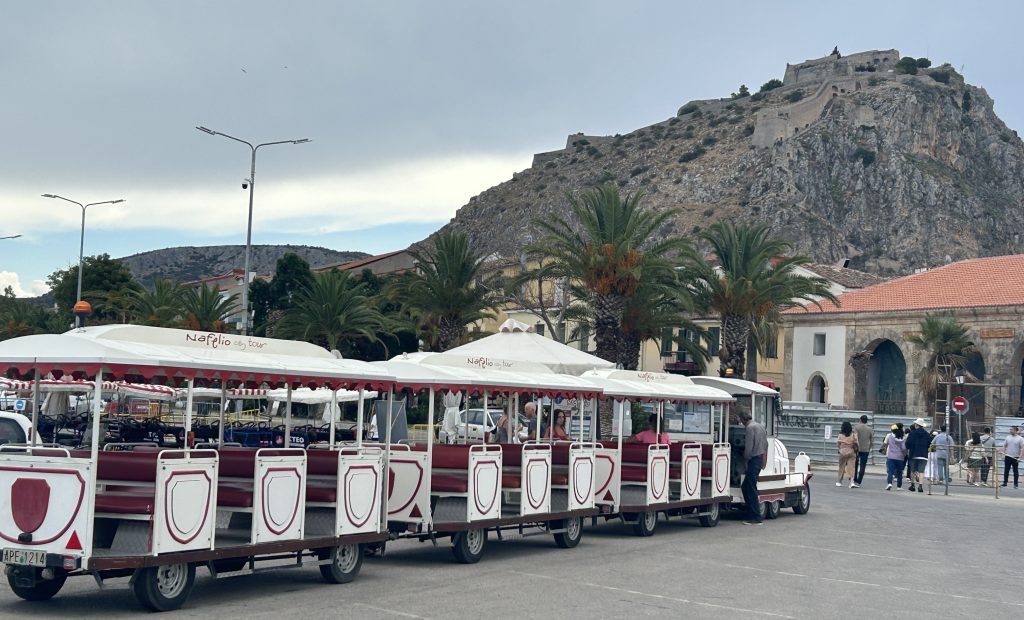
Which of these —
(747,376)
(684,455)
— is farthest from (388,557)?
(747,376)

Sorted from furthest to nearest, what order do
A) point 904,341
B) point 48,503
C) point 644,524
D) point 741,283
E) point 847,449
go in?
1. point 904,341
2. point 741,283
3. point 847,449
4. point 644,524
5. point 48,503

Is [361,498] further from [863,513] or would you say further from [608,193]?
[608,193]

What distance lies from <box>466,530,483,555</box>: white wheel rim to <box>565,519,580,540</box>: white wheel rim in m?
1.97

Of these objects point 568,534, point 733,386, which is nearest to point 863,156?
point 733,386

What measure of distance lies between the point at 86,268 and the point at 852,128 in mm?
90817

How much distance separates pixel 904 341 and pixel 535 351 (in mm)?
39889

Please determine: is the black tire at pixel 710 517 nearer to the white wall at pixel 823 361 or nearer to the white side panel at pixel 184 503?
the white side panel at pixel 184 503

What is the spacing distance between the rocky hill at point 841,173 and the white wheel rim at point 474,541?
3822 inches

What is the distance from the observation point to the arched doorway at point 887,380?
192 feet

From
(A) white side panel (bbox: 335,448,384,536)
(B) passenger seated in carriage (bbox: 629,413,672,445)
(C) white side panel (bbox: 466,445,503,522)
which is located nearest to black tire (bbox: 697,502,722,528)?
(B) passenger seated in carriage (bbox: 629,413,672,445)

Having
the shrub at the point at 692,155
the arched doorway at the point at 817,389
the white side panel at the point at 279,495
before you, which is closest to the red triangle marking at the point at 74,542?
the white side panel at the point at 279,495

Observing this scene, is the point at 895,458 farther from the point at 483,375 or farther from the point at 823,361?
the point at 823,361

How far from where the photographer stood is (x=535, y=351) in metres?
22.2

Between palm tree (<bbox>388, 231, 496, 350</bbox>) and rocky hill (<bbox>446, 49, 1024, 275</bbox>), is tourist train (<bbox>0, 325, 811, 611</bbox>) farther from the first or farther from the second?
rocky hill (<bbox>446, 49, 1024, 275</bbox>)
